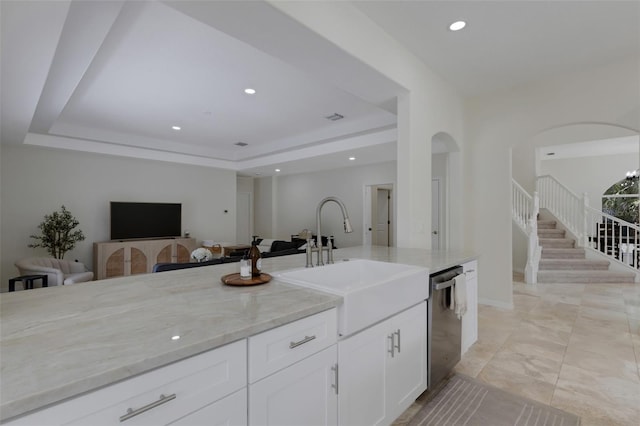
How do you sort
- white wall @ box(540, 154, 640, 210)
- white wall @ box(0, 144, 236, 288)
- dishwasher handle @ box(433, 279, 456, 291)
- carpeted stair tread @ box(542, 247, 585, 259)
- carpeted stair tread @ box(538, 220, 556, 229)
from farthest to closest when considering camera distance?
white wall @ box(540, 154, 640, 210) < carpeted stair tread @ box(538, 220, 556, 229) < carpeted stair tread @ box(542, 247, 585, 259) < white wall @ box(0, 144, 236, 288) < dishwasher handle @ box(433, 279, 456, 291)

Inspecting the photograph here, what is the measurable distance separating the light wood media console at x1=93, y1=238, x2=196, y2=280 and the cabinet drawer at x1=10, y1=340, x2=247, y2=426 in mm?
5861

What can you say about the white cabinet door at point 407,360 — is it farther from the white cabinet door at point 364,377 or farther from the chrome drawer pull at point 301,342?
the chrome drawer pull at point 301,342

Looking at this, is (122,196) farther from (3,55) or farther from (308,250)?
(308,250)

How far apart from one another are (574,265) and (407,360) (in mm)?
5645

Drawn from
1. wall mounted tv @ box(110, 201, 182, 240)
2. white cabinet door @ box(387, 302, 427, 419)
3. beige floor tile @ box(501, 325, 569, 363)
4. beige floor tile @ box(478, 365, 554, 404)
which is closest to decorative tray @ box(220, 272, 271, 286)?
white cabinet door @ box(387, 302, 427, 419)

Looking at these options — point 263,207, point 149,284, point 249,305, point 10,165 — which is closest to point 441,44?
point 249,305

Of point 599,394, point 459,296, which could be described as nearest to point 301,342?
point 459,296

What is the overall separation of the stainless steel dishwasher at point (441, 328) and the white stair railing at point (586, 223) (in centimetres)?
556

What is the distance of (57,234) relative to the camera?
524 cm

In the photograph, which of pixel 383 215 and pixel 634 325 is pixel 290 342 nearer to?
pixel 634 325

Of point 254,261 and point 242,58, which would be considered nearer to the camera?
point 254,261

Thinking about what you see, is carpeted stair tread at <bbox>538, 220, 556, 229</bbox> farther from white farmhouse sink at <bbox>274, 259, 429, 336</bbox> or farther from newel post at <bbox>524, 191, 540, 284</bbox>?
white farmhouse sink at <bbox>274, 259, 429, 336</bbox>

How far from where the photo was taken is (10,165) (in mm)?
5105

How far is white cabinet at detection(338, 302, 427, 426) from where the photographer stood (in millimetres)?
1362
